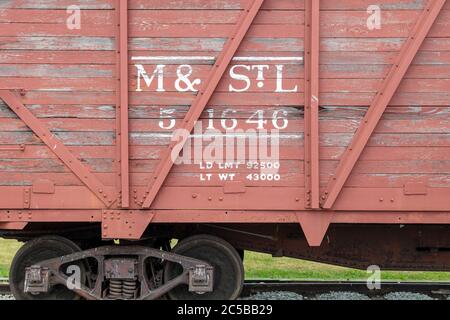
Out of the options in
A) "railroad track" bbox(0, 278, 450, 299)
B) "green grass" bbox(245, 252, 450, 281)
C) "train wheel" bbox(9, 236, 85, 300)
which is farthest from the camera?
"green grass" bbox(245, 252, 450, 281)

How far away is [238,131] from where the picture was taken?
5.68 meters

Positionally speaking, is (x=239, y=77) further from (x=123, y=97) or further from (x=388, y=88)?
(x=388, y=88)

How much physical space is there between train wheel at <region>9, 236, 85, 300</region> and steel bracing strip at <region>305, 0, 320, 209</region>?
2.36m

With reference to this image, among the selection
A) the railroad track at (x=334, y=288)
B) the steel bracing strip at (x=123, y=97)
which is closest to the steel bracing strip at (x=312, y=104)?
the steel bracing strip at (x=123, y=97)

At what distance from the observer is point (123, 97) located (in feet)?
18.4

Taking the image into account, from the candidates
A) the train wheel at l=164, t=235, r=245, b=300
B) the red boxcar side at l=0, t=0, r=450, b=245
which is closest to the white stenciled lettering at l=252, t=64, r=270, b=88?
the red boxcar side at l=0, t=0, r=450, b=245

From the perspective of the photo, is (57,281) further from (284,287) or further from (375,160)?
(375,160)

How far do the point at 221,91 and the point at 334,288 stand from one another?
3012 mm

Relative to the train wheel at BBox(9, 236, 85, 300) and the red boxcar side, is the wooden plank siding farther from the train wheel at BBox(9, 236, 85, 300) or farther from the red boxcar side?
the train wheel at BBox(9, 236, 85, 300)

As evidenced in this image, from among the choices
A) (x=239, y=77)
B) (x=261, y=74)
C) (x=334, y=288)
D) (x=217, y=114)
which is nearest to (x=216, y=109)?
(x=217, y=114)

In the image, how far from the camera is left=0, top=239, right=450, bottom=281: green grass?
29.4 ft

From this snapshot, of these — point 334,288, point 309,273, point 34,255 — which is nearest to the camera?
point 34,255

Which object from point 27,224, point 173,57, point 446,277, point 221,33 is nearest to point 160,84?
point 173,57
